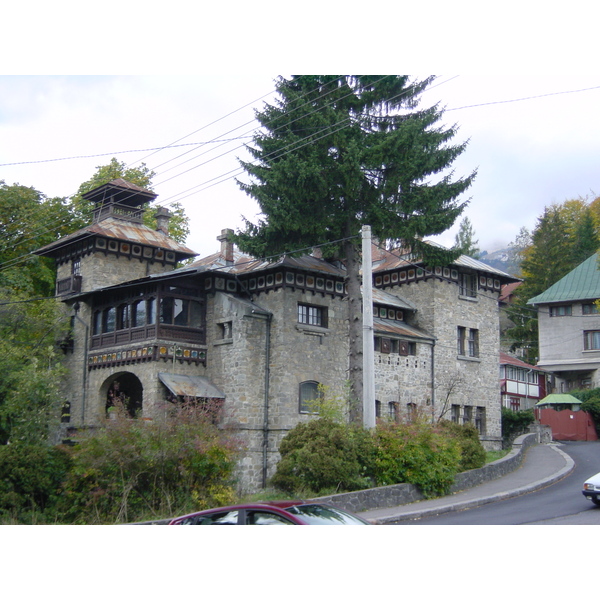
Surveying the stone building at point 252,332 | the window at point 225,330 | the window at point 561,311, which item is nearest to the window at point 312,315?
the stone building at point 252,332

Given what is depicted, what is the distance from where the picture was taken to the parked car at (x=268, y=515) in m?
10.8

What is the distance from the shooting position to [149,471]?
18922 mm

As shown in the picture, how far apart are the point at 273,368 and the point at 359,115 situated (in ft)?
33.0

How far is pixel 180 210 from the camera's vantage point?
150 ft

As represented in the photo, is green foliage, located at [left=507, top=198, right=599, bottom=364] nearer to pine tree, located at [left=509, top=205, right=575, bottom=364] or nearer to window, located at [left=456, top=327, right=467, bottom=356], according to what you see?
pine tree, located at [left=509, top=205, right=575, bottom=364]

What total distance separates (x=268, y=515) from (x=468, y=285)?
2649 cm

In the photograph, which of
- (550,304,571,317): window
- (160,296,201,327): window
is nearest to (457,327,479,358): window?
(160,296,201,327): window

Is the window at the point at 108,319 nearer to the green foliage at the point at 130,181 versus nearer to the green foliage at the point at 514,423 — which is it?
the green foliage at the point at 130,181

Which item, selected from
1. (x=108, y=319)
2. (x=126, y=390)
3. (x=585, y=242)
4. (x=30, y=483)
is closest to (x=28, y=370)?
(x=108, y=319)

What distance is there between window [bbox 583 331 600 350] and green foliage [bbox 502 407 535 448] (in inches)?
544

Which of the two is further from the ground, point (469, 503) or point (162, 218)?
point (162, 218)

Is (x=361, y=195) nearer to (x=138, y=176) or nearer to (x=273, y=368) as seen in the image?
(x=273, y=368)

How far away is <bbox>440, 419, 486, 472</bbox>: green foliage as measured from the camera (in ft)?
77.0

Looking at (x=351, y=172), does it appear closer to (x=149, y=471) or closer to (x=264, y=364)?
(x=264, y=364)
